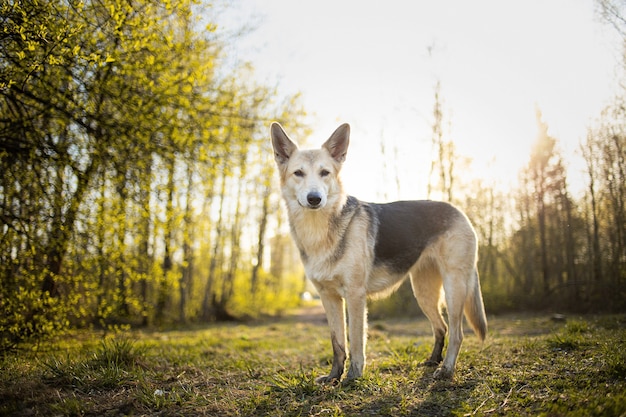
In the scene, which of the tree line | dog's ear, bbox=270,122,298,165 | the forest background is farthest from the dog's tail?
the tree line

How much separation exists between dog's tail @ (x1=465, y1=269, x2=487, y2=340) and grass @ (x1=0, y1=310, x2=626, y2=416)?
35 centimetres

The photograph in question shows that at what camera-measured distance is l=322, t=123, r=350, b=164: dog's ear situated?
4.75 meters

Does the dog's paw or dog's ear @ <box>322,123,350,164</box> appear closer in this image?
the dog's paw

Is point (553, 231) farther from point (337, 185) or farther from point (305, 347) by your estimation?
point (337, 185)

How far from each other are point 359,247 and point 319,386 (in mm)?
1487

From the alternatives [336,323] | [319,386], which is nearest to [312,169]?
A: [336,323]

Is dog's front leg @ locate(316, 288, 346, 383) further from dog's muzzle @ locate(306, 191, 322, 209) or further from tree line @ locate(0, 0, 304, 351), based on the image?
tree line @ locate(0, 0, 304, 351)

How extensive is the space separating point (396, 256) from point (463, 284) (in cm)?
86

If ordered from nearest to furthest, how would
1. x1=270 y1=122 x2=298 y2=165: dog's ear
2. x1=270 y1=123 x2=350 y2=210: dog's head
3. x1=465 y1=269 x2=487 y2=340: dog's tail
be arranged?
x1=270 y1=123 x2=350 y2=210: dog's head
x1=270 y1=122 x2=298 y2=165: dog's ear
x1=465 y1=269 x2=487 y2=340: dog's tail

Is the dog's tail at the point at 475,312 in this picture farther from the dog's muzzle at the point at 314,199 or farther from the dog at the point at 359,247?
the dog's muzzle at the point at 314,199

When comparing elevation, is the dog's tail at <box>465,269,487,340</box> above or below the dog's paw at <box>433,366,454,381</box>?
above

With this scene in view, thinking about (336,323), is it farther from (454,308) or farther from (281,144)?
(281,144)

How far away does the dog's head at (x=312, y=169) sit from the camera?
4233 mm

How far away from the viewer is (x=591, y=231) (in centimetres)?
1026
